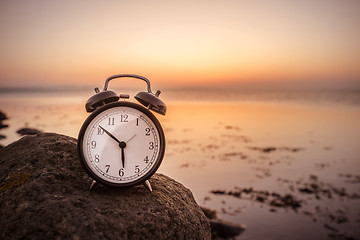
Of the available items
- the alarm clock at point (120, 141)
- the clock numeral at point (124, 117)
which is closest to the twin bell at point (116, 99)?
the alarm clock at point (120, 141)

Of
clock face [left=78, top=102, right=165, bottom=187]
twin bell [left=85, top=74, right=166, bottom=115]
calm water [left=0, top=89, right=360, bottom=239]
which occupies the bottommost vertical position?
calm water [left=0, top=89, right=360, bottom=239]

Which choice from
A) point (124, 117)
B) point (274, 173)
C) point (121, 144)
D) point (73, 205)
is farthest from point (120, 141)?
point (274, 173)

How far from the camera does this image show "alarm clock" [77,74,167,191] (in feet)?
7.42

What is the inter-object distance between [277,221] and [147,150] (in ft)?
18.5

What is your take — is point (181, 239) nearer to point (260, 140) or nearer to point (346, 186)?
point (346, 186)

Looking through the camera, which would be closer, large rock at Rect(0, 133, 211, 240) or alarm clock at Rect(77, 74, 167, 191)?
large rock at Rect(0, 133, 211, 240)

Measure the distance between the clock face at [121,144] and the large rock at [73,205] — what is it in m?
0.17

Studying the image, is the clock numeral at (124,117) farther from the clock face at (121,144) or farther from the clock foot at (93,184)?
the clock foot at (93,184)

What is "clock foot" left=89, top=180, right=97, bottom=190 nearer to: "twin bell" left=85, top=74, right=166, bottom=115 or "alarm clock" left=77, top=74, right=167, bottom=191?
"alarm clock" left=77, top=74, right=167, bottom=191

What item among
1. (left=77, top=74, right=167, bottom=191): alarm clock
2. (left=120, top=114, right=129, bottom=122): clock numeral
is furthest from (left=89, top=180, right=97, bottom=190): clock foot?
(left=120, top=114, right=129, bottom=122): clock numeral

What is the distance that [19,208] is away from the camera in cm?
192

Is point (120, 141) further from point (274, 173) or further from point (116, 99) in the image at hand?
point (274, 173)

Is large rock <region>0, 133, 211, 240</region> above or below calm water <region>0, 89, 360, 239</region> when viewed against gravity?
above

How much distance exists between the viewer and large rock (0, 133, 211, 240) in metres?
1.80
